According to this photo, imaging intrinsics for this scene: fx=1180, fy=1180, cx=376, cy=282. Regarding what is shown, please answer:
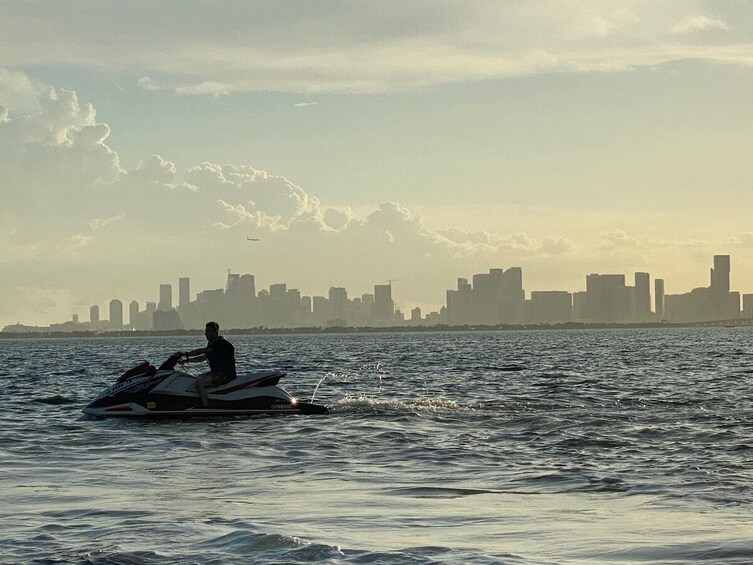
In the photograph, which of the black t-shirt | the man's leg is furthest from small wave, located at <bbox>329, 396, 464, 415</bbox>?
the man's leg

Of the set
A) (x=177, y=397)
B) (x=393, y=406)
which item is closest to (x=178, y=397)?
(x=177, y=397)

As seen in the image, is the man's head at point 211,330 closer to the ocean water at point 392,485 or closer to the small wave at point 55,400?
the ocean water at point 392,485

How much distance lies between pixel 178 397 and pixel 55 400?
8.82 m

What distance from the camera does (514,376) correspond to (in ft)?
153

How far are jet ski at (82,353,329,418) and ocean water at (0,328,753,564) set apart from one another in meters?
0.74

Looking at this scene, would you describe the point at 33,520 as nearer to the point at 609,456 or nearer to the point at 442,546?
the point at 442,546

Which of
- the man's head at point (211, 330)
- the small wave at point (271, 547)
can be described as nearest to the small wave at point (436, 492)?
the small wave at point (271, 547)

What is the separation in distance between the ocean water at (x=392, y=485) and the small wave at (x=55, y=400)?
7.18ft

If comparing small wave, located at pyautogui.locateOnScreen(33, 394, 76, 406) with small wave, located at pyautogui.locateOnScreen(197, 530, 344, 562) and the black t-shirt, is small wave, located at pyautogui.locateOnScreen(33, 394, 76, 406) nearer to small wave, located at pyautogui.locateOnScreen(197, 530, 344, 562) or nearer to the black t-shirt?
the black t-shirt

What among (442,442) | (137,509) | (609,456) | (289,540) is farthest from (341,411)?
(289,540)

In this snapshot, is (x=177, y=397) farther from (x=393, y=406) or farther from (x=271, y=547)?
(x=271, y=547)

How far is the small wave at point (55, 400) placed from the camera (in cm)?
3253

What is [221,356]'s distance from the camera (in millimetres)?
25531

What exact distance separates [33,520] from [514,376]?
35543 millimetres
